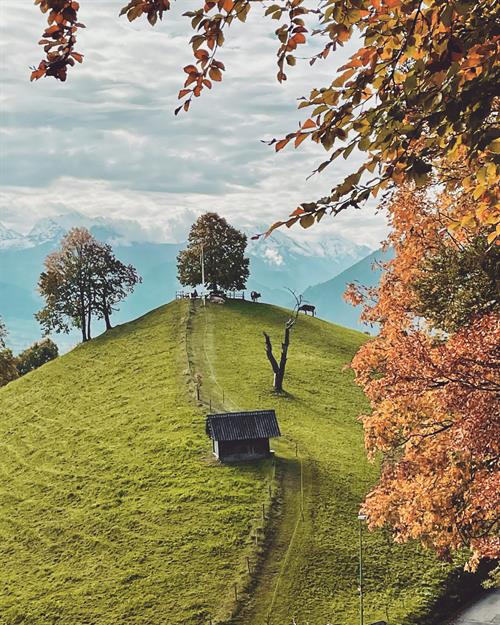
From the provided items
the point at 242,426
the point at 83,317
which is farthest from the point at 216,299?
the point at 242,426

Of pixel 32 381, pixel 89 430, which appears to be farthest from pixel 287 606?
pixel 32 381

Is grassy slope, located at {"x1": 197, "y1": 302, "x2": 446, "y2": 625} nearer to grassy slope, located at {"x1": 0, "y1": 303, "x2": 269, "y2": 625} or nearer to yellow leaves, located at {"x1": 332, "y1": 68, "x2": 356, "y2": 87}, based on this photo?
grassy slope, located at {"x1": 0, "y1": 303, "x2": 269, "y2": 625}

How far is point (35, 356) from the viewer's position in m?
108

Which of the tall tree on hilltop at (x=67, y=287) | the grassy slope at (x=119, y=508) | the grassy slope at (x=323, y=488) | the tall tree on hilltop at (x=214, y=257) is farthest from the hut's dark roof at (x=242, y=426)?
the tall tree on hilltop at (x=214, y=257)

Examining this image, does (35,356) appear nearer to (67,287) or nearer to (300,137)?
(67,287)

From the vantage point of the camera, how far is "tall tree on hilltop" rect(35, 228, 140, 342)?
315ft

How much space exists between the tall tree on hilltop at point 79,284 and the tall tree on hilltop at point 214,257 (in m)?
10.9

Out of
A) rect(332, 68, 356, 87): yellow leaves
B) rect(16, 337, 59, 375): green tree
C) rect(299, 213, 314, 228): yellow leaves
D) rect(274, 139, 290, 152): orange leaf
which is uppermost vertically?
rect(16, 337, 59, 375): green tree

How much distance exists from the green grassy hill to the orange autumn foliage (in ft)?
46.6

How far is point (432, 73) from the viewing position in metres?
5.67

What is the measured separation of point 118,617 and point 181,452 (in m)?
18.4

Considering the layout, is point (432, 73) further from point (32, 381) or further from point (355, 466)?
point (32, 381)

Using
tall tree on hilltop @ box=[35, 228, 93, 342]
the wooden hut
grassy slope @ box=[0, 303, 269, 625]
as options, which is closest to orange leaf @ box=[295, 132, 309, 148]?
grassy slope @ box=[0, 303, 269, 625]

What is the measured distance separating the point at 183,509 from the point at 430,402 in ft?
86.4
